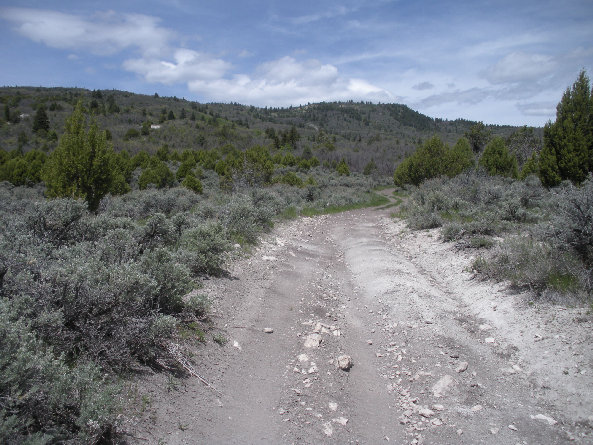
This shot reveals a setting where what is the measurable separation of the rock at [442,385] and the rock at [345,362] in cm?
108

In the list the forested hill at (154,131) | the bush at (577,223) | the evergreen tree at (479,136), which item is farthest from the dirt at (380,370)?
the evergreen tree at (479,136)

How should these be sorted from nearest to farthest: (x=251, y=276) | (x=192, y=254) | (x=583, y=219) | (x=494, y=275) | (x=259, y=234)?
(x=583, y=219), (x=192, y=254), (x=494, y=275), (x=251, y=276), (x=259, y=234)

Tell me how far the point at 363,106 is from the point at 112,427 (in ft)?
560

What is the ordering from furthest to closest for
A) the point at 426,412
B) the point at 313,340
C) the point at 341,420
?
the point at 313,340 → the point at 426,412 → the point at 341,420

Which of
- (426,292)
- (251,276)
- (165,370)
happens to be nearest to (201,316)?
(165,370)

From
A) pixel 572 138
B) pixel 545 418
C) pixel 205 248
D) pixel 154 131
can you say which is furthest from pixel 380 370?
pixel 154 131

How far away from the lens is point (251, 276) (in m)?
8.12

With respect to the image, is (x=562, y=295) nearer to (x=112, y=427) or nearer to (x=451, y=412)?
(x=451, y=412)

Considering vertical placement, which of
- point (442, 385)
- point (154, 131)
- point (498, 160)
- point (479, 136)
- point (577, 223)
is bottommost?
point (442, 385)

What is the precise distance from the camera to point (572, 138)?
16422mm

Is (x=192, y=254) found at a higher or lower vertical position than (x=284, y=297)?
higher

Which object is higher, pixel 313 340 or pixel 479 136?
pixel 479 136

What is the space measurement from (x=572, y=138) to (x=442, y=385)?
1682cm

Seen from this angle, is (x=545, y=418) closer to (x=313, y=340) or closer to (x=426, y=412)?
(x=426, y=412)
